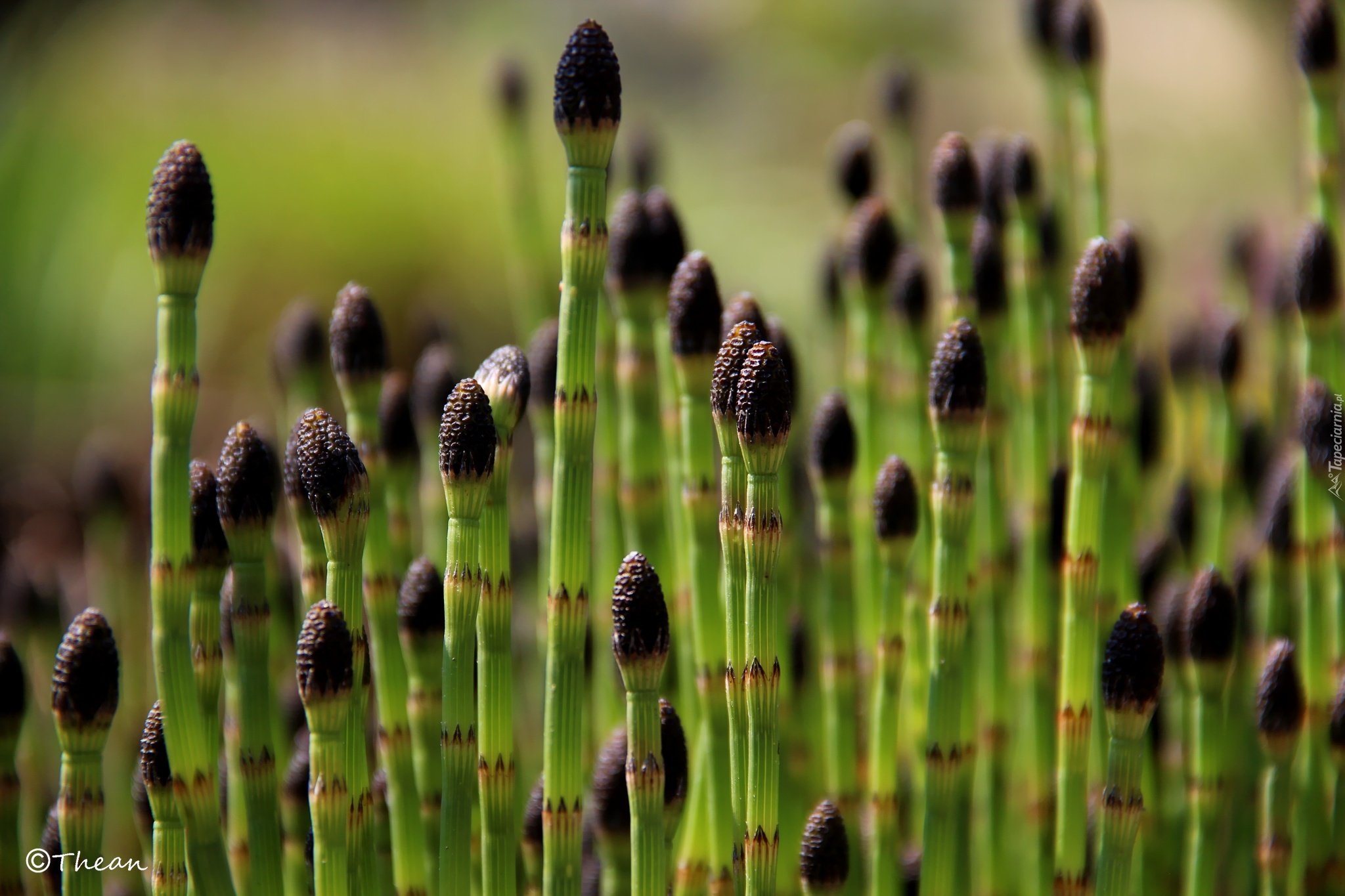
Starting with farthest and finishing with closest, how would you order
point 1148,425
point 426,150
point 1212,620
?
point 426,150 → point 1148,425 → point 1212,620

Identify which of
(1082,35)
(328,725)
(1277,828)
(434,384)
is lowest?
Answer: (1277,828)

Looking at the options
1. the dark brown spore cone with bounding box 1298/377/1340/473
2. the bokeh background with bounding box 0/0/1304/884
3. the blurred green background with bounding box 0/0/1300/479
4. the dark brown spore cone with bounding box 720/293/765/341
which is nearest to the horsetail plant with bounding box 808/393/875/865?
the dark brown spore cone with bounding box 720/293/765/341

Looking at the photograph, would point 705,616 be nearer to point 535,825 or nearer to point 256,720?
point 535,825

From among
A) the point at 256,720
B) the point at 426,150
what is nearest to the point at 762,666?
the point at 256,720

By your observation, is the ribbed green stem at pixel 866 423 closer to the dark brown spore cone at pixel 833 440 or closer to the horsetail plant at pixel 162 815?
the dark brown spore cone at pixel 833 440

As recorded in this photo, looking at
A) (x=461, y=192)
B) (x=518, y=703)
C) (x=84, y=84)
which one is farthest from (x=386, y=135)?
(x=518, y=703)
